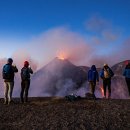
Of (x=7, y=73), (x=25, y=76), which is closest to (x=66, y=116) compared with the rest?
(x=25, y=76)

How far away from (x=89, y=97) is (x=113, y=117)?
7917 millimetres

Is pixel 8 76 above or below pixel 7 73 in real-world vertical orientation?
below

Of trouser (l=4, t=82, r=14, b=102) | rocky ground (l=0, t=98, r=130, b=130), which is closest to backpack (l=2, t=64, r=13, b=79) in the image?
trouser (l=4, t=82, r=14, b=102)

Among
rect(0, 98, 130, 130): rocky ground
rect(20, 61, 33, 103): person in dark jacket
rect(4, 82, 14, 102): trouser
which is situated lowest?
rect(0, 98, 130, 130): rocky ground

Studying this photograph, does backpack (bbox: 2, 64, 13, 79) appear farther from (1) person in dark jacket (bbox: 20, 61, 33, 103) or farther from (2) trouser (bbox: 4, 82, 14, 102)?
(1) person in dark jacket (bbox: 20, 61, 33, 103)

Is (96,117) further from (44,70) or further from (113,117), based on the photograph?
(44,70)

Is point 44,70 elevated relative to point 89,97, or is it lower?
elevated

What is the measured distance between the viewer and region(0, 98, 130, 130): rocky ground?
15.3m

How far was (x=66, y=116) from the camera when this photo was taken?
16.9 meters

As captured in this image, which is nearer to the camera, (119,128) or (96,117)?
(119,128)

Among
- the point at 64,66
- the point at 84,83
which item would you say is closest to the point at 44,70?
the point at 64,66

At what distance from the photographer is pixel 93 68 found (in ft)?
83.0

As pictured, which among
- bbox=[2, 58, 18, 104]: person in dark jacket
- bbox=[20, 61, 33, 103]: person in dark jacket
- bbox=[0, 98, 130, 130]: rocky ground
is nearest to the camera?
bbox=[0, 98, 130, 130]: rocky ground

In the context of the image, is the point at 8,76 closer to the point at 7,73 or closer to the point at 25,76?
the point at 7,73
